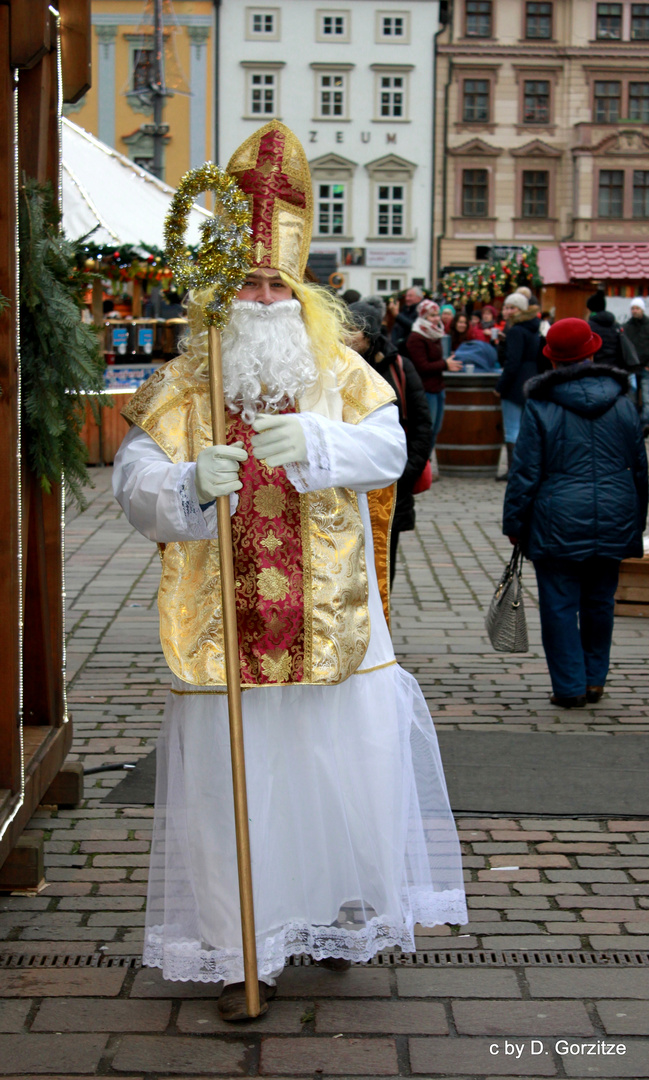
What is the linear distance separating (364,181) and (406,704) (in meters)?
41.8

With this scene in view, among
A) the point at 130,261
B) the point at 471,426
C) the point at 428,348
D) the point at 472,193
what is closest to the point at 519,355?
the point at 428,348

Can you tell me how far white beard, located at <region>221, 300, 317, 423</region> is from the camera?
325cm

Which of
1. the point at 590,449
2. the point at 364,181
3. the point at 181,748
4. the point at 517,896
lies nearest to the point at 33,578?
the point at 181,748

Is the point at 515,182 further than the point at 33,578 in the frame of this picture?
Yes

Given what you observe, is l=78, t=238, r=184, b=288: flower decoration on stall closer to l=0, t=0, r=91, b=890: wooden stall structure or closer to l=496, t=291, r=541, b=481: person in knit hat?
l=496, t=291, r=541, b=481: person in knit hat

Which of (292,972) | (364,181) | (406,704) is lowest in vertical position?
(292,972)

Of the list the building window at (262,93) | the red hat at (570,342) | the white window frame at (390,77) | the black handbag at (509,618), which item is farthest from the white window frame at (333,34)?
the black handbag at (509,618)

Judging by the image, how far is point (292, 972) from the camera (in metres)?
3.42

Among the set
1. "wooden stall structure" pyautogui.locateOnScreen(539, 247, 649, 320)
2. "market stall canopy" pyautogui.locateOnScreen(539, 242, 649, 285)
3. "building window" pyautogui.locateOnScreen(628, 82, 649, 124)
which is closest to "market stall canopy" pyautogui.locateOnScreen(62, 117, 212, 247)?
"wooden stall structure" pyautogui.locateOnScreen(539, 247, 649, 320)

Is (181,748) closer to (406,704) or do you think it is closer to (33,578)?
(406,704)

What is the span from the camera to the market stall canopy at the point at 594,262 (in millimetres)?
37625

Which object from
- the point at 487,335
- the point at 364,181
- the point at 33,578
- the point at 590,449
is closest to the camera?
the point at 33,578

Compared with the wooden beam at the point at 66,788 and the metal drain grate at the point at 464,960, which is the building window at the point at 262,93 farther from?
the metal drain grate at the point at 464,960

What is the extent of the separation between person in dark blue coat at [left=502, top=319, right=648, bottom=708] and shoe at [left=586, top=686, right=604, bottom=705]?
123 mm
